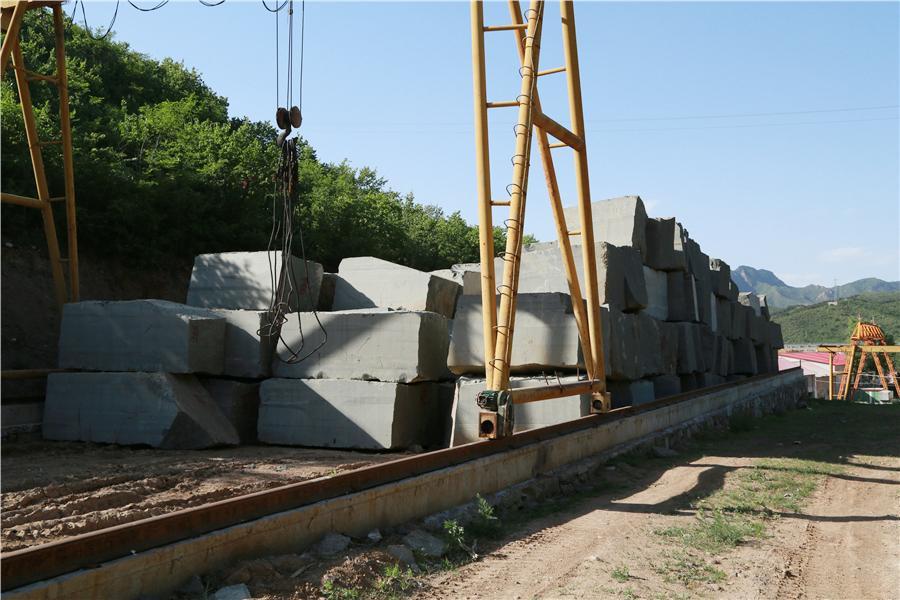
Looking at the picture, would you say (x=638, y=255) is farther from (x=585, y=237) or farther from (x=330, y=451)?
(x=330, y=451)

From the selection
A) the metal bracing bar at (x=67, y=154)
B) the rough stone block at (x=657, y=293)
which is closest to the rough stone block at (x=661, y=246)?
the rough stone block at (x=657, y=293)

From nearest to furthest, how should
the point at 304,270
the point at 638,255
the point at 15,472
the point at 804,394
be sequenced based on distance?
the point at 15,472 → the point at 304,270 → the point at 638,255 → the point at 804,394

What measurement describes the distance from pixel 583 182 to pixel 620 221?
13.7 ft

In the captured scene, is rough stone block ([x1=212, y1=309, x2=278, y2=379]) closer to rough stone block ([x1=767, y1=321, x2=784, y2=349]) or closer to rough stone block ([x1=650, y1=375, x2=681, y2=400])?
rough stone block ([x1=650, y1=375, x2=681, y2=400])

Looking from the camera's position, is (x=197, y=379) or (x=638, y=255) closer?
(x=197, y=379)

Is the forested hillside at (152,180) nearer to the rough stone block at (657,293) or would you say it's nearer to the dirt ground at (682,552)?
the rough stone block at (657,293)

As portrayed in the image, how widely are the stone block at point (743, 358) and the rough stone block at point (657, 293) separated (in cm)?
843

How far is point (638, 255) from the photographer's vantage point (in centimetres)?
1305

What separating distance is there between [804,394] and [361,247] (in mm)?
18071

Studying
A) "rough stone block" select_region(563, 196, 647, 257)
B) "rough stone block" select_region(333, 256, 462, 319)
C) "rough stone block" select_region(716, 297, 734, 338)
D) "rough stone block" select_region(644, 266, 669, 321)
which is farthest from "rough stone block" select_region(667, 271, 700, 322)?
"rough stone block" select_region(333, 256, 462, 319)

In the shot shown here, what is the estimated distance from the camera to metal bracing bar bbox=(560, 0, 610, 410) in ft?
31.6

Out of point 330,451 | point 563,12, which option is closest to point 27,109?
point 330,451

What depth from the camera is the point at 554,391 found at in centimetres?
870

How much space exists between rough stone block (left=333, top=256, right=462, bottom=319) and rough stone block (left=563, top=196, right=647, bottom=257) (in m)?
2.85
